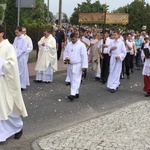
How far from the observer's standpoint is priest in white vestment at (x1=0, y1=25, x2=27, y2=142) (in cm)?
568

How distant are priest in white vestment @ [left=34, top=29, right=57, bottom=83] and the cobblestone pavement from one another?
501 cm

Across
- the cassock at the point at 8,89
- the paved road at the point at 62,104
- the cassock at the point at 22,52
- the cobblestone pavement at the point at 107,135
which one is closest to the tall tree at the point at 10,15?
the paved road at the point at 62,104

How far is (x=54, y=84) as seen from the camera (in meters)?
12.2

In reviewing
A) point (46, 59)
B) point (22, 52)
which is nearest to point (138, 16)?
point (46, 59)

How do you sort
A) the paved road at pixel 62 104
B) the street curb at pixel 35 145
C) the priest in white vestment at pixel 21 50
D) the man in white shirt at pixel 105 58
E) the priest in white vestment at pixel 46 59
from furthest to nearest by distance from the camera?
1. the man in white shirt at pixel 105 58
2. the priest in white vestment at pixel 46 59
3. the priest in white vestment at pixel 21 50
4. the paved road at pixel 62 104
5. the street curb at pixel 35 145

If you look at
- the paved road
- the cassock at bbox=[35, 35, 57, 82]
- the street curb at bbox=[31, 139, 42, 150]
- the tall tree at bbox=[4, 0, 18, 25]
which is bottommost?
the paved road

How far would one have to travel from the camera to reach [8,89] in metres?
5.79

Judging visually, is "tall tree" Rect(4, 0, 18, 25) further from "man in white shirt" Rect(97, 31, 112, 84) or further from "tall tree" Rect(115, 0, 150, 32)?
"tall tree" Rect(115, 0, 150, 32)

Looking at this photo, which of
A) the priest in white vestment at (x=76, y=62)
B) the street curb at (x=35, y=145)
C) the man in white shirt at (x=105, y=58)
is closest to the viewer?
the street curb at (x=35, y=145)

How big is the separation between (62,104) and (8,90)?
11.2ft

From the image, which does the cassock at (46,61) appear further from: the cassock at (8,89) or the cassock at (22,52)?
the cassock at (8,89)

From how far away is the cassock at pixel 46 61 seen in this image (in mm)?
12508

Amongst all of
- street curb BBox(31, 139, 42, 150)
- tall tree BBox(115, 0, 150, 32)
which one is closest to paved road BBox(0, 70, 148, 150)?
street curb BBox(31, 139, 42, 150)

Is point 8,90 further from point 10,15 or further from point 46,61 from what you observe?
point 10,15
